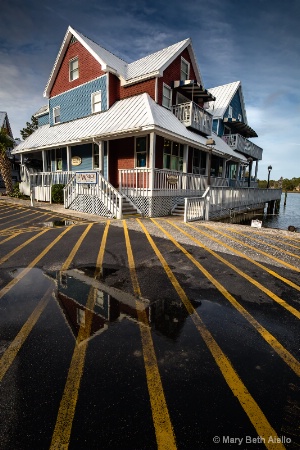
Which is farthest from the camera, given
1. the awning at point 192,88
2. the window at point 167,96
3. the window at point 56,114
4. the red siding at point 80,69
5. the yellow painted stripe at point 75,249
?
the window at point 56,114

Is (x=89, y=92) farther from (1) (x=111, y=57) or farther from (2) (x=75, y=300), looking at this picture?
(2) (x=75, y=300)

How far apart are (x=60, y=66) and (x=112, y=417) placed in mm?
24224

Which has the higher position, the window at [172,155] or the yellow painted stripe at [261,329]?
the window at [172,155]

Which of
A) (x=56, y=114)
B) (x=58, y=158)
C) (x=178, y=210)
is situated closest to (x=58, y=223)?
(x=178, y=210)

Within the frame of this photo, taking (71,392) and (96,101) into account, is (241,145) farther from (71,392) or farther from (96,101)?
(71,392)

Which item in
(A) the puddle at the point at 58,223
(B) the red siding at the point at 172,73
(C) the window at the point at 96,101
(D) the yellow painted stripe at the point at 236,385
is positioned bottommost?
(D) the yellow painted stripe at the point at 236,385

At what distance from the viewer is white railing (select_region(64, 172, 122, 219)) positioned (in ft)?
38.1

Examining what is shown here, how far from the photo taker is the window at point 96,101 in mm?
16727

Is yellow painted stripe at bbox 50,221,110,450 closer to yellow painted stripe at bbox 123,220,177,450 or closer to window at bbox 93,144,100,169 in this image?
yellow painted stripe at bbox 123,220,177,450

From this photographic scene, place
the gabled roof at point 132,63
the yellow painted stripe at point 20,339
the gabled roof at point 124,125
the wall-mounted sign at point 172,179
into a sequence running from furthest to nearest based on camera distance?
the gabled roof at point 132,63 < the wall-mounted sign at point 172,179 < the gabled roof at point 124,125 < the yellow painted stripe at point 20,339

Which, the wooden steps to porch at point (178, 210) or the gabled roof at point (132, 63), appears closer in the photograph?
the wooden steps to porch at point (178, 210)

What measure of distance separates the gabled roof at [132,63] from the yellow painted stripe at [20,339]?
15.4m

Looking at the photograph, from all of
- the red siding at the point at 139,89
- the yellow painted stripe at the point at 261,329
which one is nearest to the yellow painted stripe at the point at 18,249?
the yellow painted stripe at the point at 261,329

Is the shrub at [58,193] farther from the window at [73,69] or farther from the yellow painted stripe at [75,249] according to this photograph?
the window at [73,69]
